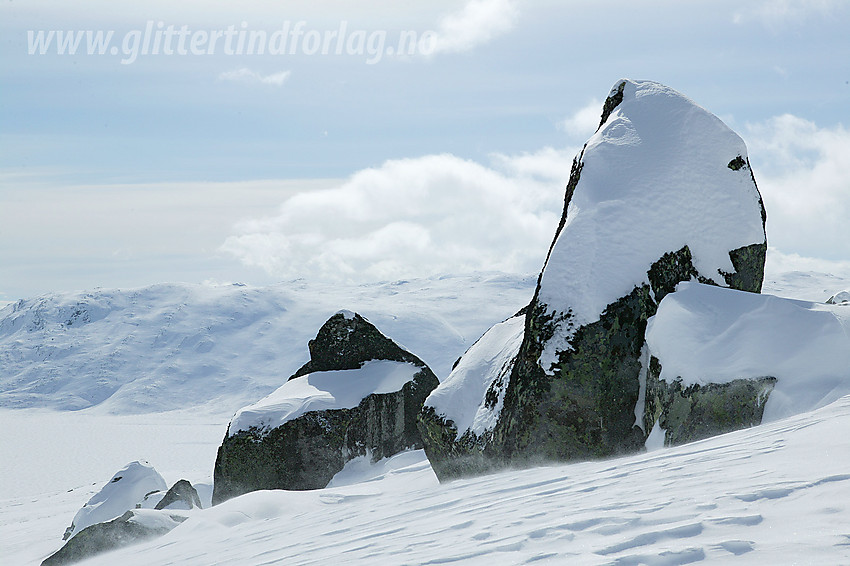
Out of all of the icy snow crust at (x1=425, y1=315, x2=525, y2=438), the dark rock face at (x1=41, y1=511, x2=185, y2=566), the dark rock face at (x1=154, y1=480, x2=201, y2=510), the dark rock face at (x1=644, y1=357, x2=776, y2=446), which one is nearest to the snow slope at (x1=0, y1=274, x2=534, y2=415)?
the dark rock face at (x1=154, y1=480, x2=201, y2=510)

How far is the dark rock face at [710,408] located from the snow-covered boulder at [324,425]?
7.54 metres

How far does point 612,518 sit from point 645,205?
223 inches

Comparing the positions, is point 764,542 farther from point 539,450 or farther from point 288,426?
point 288,426

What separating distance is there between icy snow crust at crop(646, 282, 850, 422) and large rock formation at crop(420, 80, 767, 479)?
1.45 ft


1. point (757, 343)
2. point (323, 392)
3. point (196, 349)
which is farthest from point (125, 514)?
point (196, 349)

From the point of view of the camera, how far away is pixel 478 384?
9172 millimetres

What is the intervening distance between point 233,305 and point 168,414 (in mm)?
71672

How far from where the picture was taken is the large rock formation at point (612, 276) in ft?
25.3

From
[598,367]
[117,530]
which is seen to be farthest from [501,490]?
[117,530]

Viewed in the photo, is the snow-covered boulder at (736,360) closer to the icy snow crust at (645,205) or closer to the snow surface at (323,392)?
the icy snow crust at (645,205)

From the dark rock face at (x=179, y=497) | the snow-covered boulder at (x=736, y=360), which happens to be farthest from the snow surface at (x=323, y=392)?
the snow-covered boulder at (x=736, y=360)

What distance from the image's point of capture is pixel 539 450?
769cm

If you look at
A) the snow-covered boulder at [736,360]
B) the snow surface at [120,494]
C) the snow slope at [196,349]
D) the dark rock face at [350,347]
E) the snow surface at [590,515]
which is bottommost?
the snow surface at [120,494]

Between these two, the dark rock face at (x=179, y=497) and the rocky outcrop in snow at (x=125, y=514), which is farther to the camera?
the dark rock face at (x=179, y=497)
